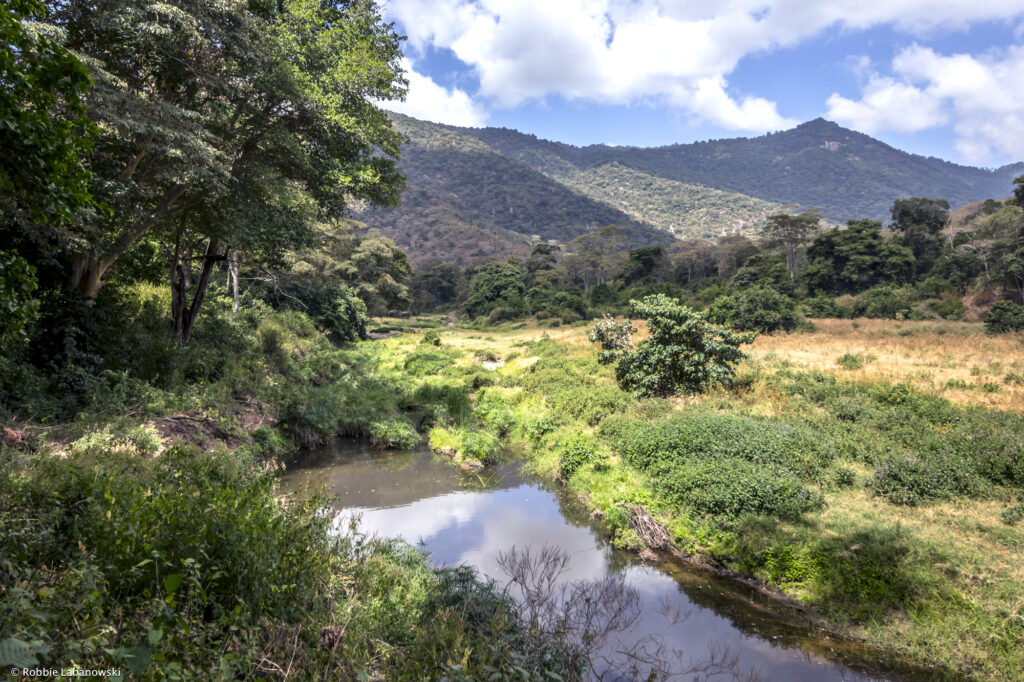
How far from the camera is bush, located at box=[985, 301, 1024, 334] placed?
2798cm

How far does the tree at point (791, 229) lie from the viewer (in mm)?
60188

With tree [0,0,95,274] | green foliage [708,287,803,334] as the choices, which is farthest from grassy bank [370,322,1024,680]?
green foliage [708,287,803,334]

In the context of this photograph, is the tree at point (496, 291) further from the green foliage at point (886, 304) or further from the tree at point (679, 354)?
the tree at point (679, 354)

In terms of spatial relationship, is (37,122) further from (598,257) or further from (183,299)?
(598,257)

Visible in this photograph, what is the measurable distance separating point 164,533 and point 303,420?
11401 millimetres

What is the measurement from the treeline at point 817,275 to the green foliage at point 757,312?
95mm

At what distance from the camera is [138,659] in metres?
2.71

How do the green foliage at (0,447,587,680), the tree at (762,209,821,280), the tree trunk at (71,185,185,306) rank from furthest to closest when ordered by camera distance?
the tree at (762,209,821,280)
the tree trunk at (71,185,185,306)
the green foliage at (0,447,587,680)

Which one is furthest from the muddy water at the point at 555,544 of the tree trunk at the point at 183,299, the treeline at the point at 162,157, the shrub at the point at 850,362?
the shrub at the point at 850,362

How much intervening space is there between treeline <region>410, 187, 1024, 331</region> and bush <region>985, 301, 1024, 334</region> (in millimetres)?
86

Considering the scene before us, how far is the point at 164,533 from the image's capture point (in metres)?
4.40

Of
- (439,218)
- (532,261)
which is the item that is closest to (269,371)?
(532,261)

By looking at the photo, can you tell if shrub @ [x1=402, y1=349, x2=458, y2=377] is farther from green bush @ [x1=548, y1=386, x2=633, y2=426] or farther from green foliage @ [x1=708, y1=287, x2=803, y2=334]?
green foliage @ [x1=708, y1=287, x2=803, y2=334]

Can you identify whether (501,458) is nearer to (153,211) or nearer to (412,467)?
(412,467)
